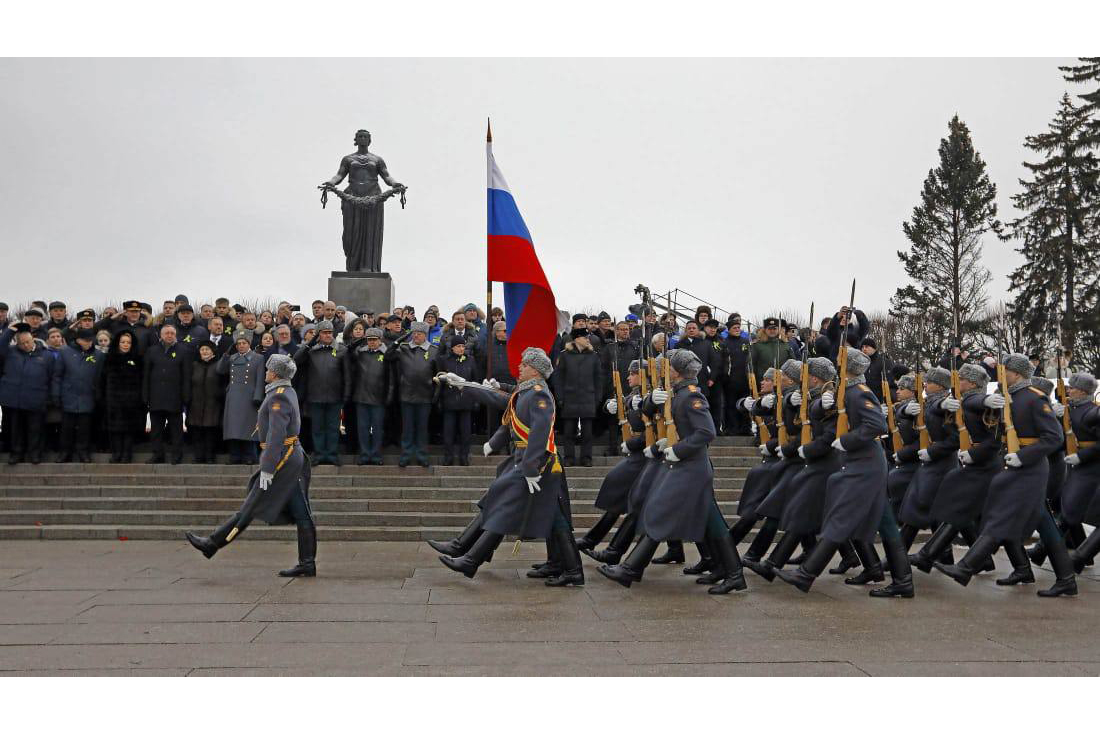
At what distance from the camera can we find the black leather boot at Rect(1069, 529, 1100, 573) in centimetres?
973

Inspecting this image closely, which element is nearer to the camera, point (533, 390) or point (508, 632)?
point (508, 632)

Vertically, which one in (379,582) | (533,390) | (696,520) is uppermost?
(533,390)

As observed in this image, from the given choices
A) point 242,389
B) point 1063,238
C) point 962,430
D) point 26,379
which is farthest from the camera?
point 1063,238

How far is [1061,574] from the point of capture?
29.3 feet

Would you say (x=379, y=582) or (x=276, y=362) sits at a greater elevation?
(x=276, y=362)

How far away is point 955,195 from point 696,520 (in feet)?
130

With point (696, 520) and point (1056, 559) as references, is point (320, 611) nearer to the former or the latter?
point (696, 520)

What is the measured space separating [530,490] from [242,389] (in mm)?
6370

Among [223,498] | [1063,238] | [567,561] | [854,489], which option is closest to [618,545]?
[567,561]

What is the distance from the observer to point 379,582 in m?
9.16

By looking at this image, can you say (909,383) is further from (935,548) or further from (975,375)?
(935,548)

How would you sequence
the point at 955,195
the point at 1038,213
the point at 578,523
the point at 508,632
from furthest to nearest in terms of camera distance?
the point at 955,195 < the point at 1038,213 < the point at 578,523 < the point at 508,632

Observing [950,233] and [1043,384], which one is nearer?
[1043,384]

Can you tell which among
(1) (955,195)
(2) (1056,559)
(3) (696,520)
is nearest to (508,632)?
(3) (696,520)
